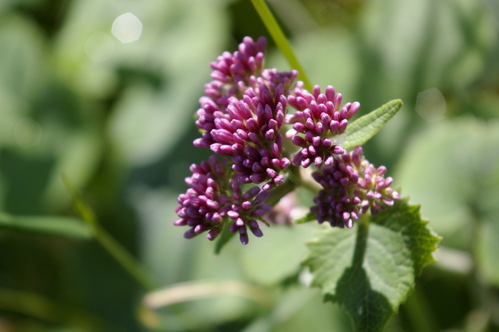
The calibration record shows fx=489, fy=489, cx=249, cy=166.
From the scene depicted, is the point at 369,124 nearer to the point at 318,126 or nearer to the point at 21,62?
the point at 318,126

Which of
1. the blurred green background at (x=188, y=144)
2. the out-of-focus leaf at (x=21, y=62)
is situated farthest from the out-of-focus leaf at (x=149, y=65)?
the out-of-focus leaf at (x=21, y=62)

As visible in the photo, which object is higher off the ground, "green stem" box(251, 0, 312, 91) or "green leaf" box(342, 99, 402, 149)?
"green stem" box(251, 0, 312, 91)

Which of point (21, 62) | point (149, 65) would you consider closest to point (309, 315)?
point (149, 65)

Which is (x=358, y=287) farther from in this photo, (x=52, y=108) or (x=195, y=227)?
(x=52, y=108)

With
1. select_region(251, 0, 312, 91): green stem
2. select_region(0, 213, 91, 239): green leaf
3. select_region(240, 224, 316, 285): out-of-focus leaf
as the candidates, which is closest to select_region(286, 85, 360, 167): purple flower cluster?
select_region(251, 0, 312, 91): green stem

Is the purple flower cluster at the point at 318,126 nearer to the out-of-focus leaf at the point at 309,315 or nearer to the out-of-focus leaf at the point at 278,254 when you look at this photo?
the out-of-focus leaf at the point at 278,254

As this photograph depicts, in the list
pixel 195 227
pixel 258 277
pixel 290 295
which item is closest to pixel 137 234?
pixel 290 295

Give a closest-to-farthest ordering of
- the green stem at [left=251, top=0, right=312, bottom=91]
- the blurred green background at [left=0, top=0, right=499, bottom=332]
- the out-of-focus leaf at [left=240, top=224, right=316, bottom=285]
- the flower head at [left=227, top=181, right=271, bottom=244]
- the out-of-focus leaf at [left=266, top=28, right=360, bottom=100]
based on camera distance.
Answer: the flower head at [left=227, top=181, right=271, bottom=244] → the green stem at [left=251, top=0, right=312, bottom=91] → the out-of-focus leaf at [left=240, top=224, right=316, bottom=285] → the blurred green background at [left=0, top=0, right=499, bottom=332] → the out-of-focus leaf at [left=266, top=28, right=360, bottom=100]

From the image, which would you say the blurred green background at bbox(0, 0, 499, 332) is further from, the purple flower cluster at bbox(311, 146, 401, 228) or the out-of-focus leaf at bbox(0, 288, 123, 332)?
the purple flower cluster at bbox(311, 146, 401, 228)
